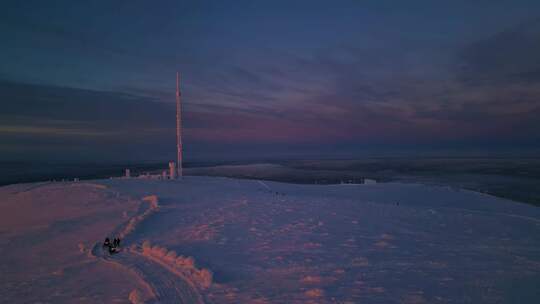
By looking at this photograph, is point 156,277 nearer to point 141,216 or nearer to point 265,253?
point 265,253

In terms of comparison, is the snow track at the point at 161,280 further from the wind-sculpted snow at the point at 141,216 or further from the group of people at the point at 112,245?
the wind-sculpted snow at the point at 141,216

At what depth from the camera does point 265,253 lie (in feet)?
30.5

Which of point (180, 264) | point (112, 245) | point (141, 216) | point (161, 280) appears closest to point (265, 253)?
point (180, 264)

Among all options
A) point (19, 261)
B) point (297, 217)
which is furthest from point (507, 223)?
point (19, 261)

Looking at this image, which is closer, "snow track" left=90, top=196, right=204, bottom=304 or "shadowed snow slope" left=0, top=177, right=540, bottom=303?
"snow track" left=90, top=196, right=204, bottom=304

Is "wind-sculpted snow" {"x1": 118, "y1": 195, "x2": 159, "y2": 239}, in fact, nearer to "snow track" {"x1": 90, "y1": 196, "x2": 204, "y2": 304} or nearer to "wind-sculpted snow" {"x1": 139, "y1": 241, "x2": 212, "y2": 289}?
"snow track" {"x1": 90, "y1": 196, "x2": 204, "y2": 304}

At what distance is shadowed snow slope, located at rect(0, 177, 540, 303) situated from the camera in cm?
680

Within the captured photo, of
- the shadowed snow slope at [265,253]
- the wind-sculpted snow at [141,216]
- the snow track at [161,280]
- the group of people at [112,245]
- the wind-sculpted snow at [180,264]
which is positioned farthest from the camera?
the wind-sculpted snow at [141,216]

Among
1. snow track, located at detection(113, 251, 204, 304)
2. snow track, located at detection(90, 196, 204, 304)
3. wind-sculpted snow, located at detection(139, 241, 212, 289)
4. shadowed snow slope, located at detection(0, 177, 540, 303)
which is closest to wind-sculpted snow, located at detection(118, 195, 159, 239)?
shadowed snow slope, located at detection(0, 177, 540, 303)

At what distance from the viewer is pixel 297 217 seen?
14.3 metres

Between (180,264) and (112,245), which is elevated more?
(112,245)

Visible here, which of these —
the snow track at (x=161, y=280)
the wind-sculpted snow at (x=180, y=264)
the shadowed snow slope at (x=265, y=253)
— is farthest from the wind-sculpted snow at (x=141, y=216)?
the snow track at (x=161, y=280)

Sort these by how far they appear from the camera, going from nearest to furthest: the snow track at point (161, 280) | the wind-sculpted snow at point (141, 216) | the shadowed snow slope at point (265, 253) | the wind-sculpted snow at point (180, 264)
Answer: the snow track at point (161, 280), the shadowed snow slope at point (265, 253), the wind-sculpted snow at point (180, 264), the wind-sculpted snow at point (141, 216)

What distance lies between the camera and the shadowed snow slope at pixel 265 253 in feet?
22.3
